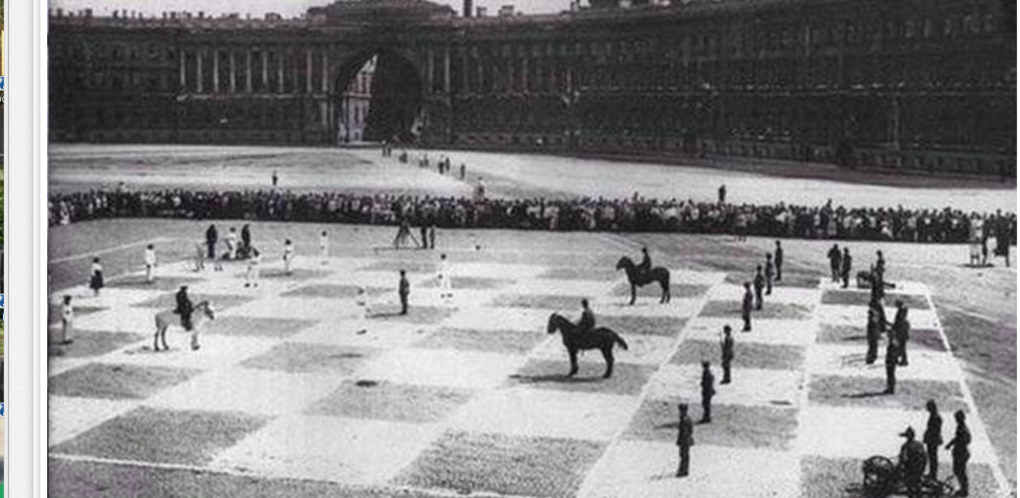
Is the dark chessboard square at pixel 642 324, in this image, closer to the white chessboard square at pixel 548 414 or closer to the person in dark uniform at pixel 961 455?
the white chessboard square at pixel 548 414

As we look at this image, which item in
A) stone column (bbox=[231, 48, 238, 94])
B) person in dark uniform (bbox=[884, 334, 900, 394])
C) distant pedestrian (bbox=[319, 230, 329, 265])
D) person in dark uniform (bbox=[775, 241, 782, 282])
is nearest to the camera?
person in dark uniform (bbox=[884, 334, 900, 394])

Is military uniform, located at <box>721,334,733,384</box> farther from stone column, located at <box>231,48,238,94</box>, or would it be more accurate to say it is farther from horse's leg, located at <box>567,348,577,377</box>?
stone column, located at <box>231,48,238,94</box>

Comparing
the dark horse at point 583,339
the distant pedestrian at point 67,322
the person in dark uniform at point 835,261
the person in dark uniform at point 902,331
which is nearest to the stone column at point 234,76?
the distant pedestrian at point 67,322

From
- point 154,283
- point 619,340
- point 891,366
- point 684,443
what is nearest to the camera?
point 684,443

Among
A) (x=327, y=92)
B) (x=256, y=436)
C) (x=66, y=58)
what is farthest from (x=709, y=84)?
(x=66, y=58)

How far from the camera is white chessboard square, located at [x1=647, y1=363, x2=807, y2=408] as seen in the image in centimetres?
587

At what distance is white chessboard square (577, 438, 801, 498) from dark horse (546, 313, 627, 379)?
564mm

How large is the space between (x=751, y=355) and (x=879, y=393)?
2.15 ft

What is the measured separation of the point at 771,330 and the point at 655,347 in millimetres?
610

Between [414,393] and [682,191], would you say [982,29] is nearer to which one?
[682,191]

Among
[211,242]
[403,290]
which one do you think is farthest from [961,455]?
[211,242]

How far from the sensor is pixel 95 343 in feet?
21.9

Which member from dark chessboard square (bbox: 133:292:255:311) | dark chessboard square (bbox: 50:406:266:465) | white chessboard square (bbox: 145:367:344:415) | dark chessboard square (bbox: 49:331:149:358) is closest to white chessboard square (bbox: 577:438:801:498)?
white chessboard square (bbox: 145:367:344:415)

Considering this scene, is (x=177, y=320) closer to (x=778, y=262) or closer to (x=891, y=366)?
(x=778, y=262)
